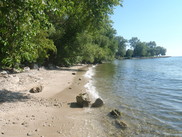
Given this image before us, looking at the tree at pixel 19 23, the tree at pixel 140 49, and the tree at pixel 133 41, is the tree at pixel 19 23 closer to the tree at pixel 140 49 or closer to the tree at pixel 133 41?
the tree at pixel 140 49

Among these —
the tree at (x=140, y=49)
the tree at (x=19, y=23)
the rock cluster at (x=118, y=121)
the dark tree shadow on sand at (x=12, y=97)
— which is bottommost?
the rock cluster at (x=118, y=121)

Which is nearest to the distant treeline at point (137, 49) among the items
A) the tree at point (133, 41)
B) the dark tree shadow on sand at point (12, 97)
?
the tree at point (133, 41)

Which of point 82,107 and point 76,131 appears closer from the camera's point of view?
point 76,131

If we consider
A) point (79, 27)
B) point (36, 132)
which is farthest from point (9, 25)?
point (79, 27)

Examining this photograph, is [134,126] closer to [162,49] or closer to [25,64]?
[25,64]

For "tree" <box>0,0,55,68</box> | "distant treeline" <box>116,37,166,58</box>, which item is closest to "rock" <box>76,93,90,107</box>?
"tree" <box>0,0,55,68</box>

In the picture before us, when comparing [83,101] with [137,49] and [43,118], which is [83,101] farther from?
[137,49]

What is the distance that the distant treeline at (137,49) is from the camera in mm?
113106

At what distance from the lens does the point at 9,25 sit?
6676mm

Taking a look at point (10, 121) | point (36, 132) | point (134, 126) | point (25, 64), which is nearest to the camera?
point (36, 132)

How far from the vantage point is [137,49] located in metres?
131

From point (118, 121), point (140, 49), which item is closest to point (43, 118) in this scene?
point (118, 121)

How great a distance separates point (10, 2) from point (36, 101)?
4718 mm

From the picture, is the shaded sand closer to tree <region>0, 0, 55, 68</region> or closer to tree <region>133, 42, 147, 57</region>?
tree <region>0, 0, 55, 68</region>
